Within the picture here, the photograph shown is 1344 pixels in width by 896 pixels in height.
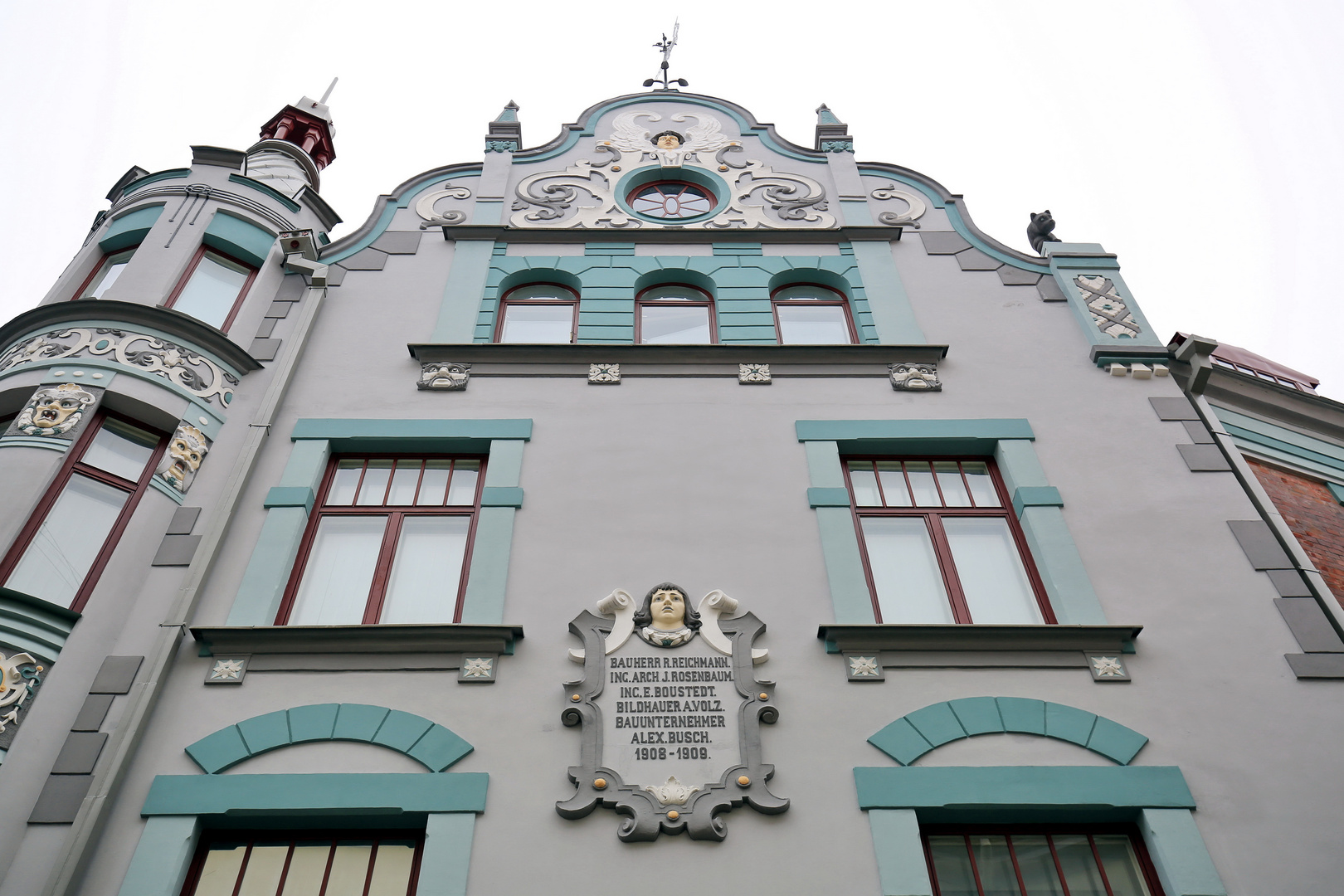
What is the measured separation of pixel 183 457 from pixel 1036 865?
8.63 metres

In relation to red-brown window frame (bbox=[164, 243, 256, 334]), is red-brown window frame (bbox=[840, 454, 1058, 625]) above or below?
below

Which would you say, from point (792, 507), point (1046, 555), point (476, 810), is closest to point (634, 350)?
point (792, 507)

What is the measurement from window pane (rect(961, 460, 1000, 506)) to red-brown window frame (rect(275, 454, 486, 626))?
16.7 ft

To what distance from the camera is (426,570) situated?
10461 millimetres

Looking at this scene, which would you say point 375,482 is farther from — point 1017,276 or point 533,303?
point 1017,276

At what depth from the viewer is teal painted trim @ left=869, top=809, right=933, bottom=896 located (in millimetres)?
7852

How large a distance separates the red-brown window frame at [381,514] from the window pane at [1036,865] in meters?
5.15

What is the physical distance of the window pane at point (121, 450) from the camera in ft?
34.6

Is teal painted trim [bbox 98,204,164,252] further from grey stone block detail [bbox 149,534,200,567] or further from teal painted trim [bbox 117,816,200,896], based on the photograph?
teal painted trim [bbox 117,816,200,896]

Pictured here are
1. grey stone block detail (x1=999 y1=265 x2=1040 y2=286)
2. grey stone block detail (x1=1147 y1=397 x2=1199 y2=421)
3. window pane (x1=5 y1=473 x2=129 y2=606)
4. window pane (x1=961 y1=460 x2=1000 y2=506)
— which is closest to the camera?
window pane (x1=5 y1=473 x2=129 y2=606)

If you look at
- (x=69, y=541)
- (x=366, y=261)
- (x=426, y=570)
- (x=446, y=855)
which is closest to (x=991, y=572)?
(x=426, y=570)

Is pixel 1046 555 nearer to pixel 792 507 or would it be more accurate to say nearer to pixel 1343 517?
pixel 792 507

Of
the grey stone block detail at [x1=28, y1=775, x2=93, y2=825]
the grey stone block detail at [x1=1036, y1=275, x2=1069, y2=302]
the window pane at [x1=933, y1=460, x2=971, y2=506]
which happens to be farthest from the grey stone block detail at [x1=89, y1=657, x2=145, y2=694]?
the grey stone block detail at [x1=1036, y1=275, x2=1069, y2=302]

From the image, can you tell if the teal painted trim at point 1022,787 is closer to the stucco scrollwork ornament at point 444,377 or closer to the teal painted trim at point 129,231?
the stucco scrollwork ornament at point 444,377
